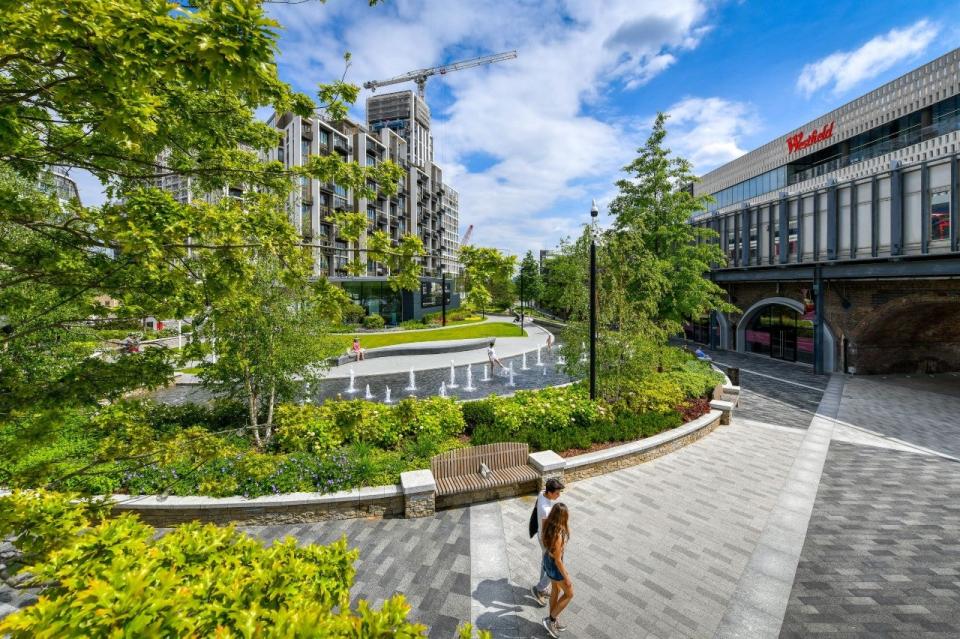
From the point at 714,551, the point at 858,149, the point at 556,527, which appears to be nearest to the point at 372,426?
the point at 556,527

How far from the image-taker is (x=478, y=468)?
852cm

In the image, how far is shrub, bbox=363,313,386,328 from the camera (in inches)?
1619

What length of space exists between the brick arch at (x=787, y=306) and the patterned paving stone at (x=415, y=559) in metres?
24.5

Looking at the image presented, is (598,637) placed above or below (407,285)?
below

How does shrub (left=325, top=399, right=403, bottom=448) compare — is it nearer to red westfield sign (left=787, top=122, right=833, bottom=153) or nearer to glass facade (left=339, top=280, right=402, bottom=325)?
glass facade (left=339, top=280, right=402, bottom=325)

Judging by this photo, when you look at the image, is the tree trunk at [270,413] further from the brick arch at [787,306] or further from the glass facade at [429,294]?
the glass facade at [429,294]

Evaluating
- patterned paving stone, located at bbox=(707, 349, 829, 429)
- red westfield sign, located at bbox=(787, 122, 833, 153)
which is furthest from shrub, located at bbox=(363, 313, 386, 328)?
red westfield sign, located at bbox=(787, 122, 833, 153)

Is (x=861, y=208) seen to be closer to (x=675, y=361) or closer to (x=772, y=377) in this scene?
(x=772, y=377)

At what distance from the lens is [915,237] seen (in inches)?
678

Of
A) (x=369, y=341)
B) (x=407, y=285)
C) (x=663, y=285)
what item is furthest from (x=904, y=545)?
(x=369, y=341)

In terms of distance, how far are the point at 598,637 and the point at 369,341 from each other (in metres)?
28.5

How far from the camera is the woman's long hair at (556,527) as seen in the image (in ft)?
16.6

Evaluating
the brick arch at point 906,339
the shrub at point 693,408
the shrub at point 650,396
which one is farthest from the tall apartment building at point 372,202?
the brick arch at point 906,339

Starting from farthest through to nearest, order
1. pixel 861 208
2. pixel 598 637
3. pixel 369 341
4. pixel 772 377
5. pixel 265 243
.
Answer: pixel 369 341, pixel 772 377, pixel 861 208, pixel 598 637, pixel 265 243
